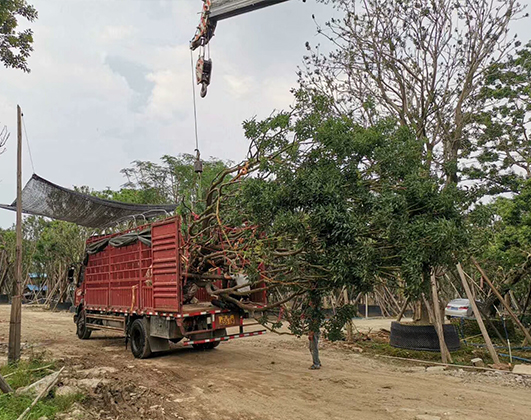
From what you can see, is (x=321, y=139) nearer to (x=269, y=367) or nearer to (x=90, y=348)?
(x=269, y=367)

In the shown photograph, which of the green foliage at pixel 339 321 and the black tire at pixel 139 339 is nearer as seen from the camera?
the green foliage at pixel 339 321

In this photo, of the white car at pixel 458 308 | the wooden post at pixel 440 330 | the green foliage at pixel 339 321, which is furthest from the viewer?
the white car at pixel 458 308

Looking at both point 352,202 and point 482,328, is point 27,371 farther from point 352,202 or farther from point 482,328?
point 482,328

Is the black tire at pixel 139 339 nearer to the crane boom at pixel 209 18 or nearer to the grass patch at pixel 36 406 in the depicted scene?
the grass patch at pixel 36 406

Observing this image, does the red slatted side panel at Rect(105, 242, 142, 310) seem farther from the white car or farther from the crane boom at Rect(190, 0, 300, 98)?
the white car

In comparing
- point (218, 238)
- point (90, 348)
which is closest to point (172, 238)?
point (218, 238)

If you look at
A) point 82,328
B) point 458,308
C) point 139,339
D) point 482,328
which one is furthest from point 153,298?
point 458,308

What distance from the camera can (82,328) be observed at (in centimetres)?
1315

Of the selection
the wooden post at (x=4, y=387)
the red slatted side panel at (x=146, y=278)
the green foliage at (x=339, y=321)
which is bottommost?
the wooden post at (x=4, y=387)

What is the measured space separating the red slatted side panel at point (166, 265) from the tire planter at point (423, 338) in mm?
5429

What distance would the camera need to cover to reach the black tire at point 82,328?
13.0 meters

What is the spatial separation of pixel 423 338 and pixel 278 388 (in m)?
4.71

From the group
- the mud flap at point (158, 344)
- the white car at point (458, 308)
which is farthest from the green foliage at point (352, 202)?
the white car at point (458, 308)

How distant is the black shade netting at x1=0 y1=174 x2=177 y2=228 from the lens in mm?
12398
